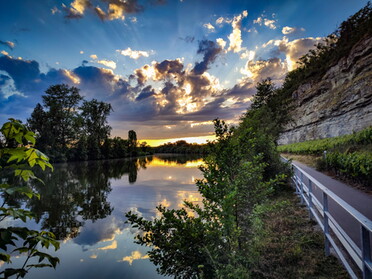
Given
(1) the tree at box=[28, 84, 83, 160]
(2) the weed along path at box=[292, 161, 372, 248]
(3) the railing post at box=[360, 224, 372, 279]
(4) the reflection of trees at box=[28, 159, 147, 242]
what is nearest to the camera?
(3) the railing post at box=[360, 224, 372, 279]

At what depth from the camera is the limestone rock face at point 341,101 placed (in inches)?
774

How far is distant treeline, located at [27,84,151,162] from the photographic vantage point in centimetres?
4634

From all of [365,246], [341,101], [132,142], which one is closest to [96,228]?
[365,246]

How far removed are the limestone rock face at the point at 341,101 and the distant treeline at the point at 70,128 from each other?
A: 46.7 meters

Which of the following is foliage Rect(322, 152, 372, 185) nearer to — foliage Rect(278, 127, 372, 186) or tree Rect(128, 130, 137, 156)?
foliage Rect(278, 127, 372, 186)

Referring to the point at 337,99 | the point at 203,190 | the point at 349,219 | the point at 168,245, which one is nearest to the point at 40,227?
the point at 168,245

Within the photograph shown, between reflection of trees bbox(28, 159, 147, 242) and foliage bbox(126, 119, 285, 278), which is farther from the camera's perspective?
reflection of trees bbox(28, 159, 147, 242)

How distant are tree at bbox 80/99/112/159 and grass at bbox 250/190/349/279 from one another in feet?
193

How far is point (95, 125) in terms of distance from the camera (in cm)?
6141

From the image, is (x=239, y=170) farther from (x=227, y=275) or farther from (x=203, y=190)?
(x=227, y=275)

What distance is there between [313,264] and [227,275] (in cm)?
191

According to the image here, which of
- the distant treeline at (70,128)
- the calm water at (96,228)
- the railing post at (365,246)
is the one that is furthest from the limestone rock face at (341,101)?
the distant treeline at (70,128)

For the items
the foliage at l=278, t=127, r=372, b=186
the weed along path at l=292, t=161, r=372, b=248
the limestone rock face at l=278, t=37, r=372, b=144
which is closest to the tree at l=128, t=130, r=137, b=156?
the limestone rock face at l=278, t=37, r=372, b=144

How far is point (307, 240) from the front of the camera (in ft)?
15.7
